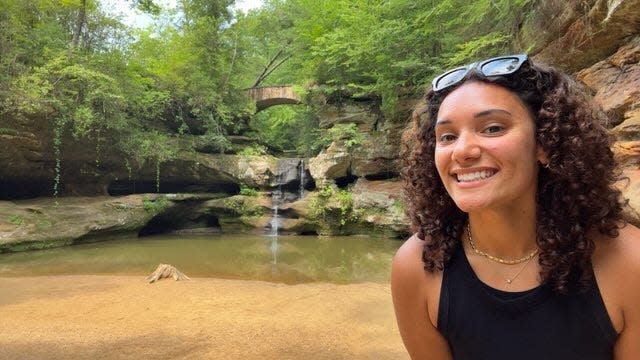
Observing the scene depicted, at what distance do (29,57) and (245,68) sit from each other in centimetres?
917

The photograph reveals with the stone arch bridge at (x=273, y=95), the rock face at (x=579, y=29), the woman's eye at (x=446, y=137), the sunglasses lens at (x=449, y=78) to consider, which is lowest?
the woman's eye at (x=446, y=137)

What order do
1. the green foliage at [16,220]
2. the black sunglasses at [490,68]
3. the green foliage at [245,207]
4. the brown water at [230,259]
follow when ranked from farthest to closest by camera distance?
1. the green foliage at [245,207]
2. the green foliage at [16,220]
3. the brown water at [230,259]
4. the black sunglasses at [490,68]

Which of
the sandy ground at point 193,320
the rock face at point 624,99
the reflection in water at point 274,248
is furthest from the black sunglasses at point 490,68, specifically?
the reflection in water at point 274,248

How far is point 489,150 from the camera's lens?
1271mm

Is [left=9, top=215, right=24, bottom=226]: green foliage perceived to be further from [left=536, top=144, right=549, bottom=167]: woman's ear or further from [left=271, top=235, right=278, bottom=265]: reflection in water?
[left=536, top=144, right=549, bottom=167]: woman's ear

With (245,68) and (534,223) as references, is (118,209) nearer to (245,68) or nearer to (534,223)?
(245,68)

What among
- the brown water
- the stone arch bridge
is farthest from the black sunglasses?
the stone arch bridge

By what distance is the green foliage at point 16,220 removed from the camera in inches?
Result: 440

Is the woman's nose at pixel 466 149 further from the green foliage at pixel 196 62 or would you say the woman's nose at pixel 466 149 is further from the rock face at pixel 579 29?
the green foliage at pixel 196 62

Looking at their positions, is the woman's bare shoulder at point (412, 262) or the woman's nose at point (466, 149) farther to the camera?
the woman's bare shoulder at point (412, 262)

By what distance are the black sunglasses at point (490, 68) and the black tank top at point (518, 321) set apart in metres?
0.66

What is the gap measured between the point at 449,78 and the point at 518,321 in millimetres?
901

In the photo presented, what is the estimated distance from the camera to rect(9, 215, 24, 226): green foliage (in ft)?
36.7

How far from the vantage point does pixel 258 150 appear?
18.1 metres
